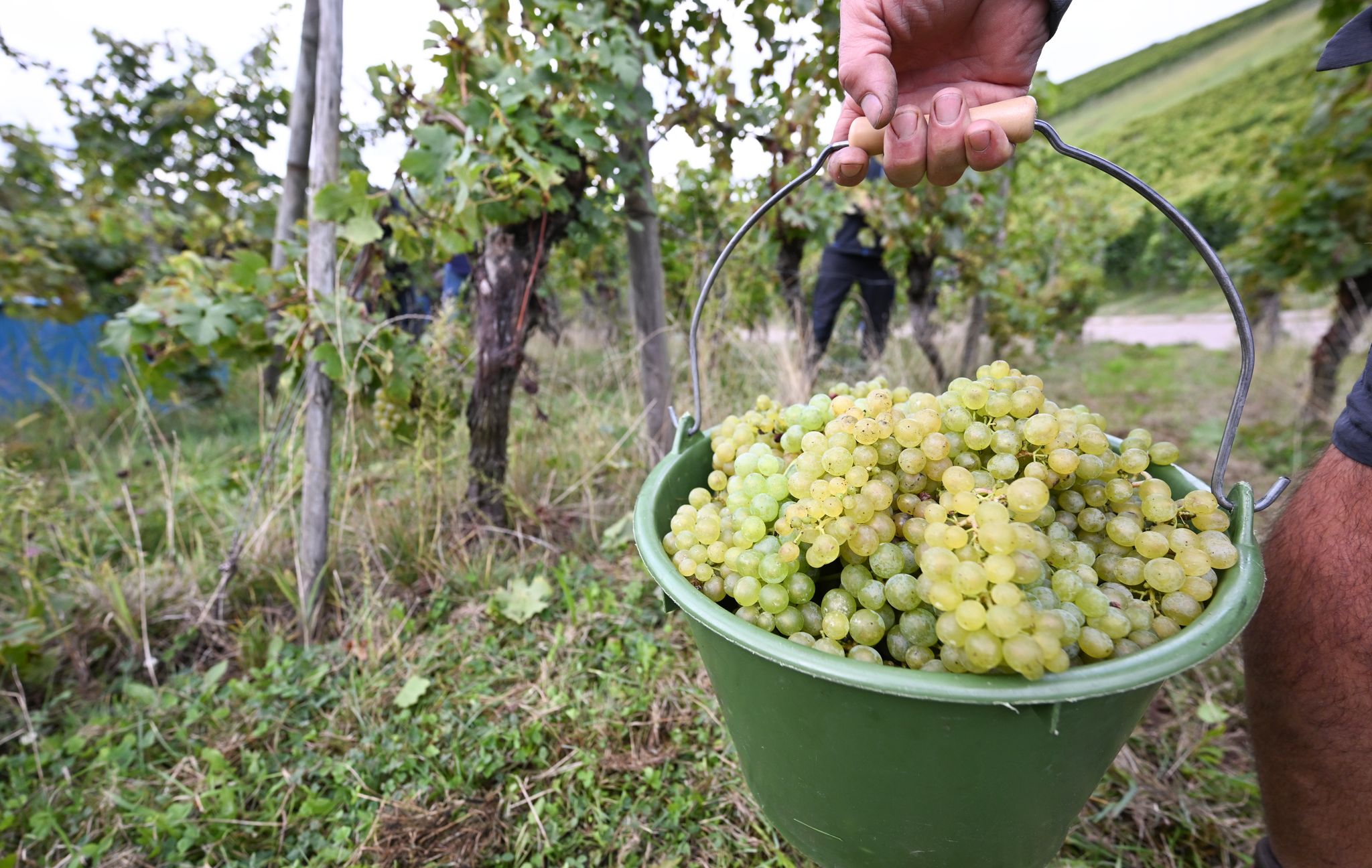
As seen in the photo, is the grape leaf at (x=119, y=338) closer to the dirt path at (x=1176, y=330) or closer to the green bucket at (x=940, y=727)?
the green bucket at (x=940, y=727)

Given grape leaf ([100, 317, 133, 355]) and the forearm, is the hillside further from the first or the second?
grape leaf ([100, 317, 133, 355])

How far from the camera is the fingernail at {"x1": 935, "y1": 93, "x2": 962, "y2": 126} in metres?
0.97

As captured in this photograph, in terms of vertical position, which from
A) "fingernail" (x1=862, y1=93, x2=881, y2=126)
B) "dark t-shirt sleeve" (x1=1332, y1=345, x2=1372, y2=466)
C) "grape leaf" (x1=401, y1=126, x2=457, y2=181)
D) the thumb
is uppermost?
"grape leaf" (x1=401, y1=126, x2=457, y2=181)

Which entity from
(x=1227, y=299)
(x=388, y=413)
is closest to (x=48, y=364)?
(x=388, y=413)

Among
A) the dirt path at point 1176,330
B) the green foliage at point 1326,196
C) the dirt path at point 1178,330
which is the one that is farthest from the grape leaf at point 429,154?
the dirt path at point 1176,330

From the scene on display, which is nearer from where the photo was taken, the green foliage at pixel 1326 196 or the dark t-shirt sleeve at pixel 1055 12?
the dark t-shirt sleeve at pixel 1055 12

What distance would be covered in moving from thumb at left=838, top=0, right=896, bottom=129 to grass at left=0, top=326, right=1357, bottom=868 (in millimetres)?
1510

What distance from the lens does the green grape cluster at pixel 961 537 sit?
0.67 m

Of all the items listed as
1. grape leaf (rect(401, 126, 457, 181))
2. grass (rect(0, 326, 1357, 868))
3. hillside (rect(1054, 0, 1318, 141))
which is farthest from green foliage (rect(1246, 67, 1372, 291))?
hillside (rect(1054, 0, 1318, 141))

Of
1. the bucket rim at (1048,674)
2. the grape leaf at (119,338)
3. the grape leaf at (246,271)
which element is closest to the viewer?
the bucket rim at (1048,674)

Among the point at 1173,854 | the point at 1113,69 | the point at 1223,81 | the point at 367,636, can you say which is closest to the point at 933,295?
the point at 1173,854

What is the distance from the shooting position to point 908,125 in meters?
1.03

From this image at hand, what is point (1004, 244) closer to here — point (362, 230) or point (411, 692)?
point (362, 230)

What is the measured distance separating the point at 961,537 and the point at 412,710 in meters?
1.73
